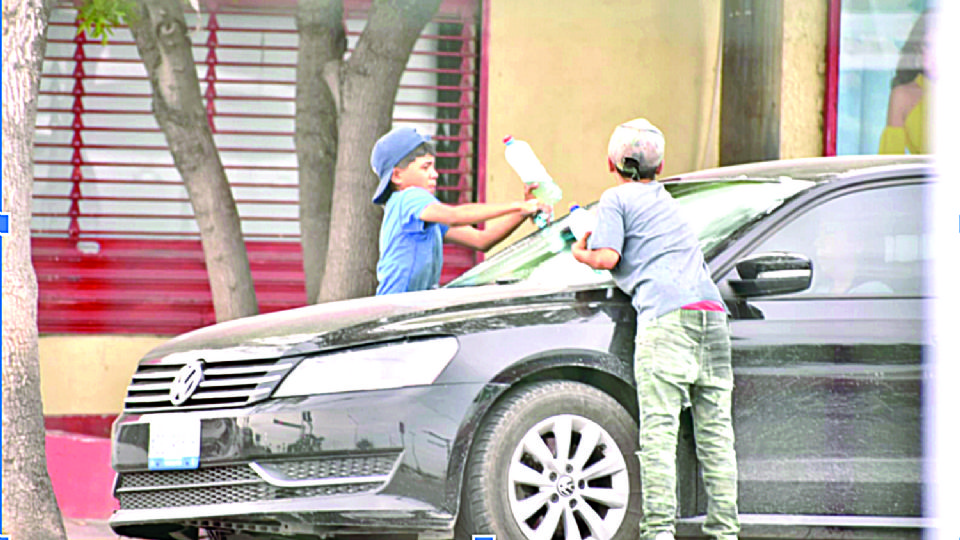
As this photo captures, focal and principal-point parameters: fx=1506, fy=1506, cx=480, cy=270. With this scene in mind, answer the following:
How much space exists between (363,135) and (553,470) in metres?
3.50

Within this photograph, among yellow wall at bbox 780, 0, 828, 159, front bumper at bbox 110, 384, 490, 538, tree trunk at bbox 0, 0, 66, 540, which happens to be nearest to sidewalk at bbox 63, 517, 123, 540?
tree trunk at bbox 0, 0, 66, 540

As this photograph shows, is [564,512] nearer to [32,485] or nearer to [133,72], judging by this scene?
[32,485]

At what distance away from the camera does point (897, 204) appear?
554 centimetres

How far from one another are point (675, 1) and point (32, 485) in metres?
5.80

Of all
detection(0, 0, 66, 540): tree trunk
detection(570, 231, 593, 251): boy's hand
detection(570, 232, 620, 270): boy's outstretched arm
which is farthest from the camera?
detection(0, 0, 66, 540): tree trunk

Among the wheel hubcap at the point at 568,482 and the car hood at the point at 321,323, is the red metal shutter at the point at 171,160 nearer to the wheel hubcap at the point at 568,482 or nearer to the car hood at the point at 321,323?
the car hood at the point at 321,323

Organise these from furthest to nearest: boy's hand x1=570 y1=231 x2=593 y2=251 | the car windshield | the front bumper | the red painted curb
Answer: the red painted curb, the car windshield, boy's hand x1=570 y1=231 x2=593 y2=251, the front bumper

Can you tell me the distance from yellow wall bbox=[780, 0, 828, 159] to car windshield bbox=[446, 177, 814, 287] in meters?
3.44

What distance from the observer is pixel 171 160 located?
1069 centimetres

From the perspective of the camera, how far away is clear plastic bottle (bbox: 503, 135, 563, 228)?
5867 millimetres

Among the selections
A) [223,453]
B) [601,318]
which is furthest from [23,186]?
[601,318]

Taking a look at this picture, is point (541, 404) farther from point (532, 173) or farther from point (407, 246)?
point (407, 246)

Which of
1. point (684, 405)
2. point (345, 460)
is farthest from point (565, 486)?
point (345, 460)

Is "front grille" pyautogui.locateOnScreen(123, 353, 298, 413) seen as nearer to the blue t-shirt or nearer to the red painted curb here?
the blue t-shirt
